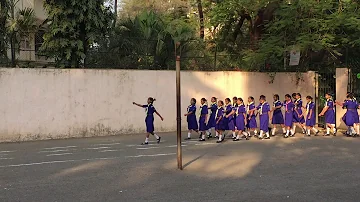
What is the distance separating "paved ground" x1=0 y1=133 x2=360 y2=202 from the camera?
7449 millimetres

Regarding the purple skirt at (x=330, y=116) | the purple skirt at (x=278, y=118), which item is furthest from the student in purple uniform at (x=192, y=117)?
the purple skirt at (x=330, y=116)

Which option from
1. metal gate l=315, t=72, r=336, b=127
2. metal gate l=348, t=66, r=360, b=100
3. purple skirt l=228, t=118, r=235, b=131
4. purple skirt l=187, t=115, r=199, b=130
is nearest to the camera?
purple skirt l=228, t=118, r=235, b=131

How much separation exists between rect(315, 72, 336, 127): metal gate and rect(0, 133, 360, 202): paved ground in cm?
598

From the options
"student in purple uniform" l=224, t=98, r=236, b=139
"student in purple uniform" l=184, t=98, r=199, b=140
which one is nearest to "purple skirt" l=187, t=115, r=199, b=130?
"student in purple uniform" l=184, t=98, r=199, b=140

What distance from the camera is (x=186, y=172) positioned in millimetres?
9453

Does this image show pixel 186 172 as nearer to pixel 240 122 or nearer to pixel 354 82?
pixel 240 122

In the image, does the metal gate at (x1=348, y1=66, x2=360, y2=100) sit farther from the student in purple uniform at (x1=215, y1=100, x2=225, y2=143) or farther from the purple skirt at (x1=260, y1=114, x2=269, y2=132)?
the student in purple uniform at (x1=215, y1=100, x2=225, y2=143)

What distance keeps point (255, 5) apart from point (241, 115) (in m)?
5.13

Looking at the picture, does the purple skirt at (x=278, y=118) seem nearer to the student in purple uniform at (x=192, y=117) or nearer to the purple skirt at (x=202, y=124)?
the purple skirt at (x=202, y=124)

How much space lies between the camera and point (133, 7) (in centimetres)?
4016

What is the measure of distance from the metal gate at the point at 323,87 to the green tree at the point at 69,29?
1084 centimetres

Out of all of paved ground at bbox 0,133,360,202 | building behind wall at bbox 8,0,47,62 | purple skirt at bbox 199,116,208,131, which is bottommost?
paved ground at bbox 0,133,360,202

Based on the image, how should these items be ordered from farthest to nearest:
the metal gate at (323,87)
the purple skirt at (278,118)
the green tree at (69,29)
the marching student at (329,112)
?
the metal gate at (323,87)
the green tree at (69,29)
the purple skirt at (278,118)
the marching student at (329,112)

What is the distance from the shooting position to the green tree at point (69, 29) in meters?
17.6
